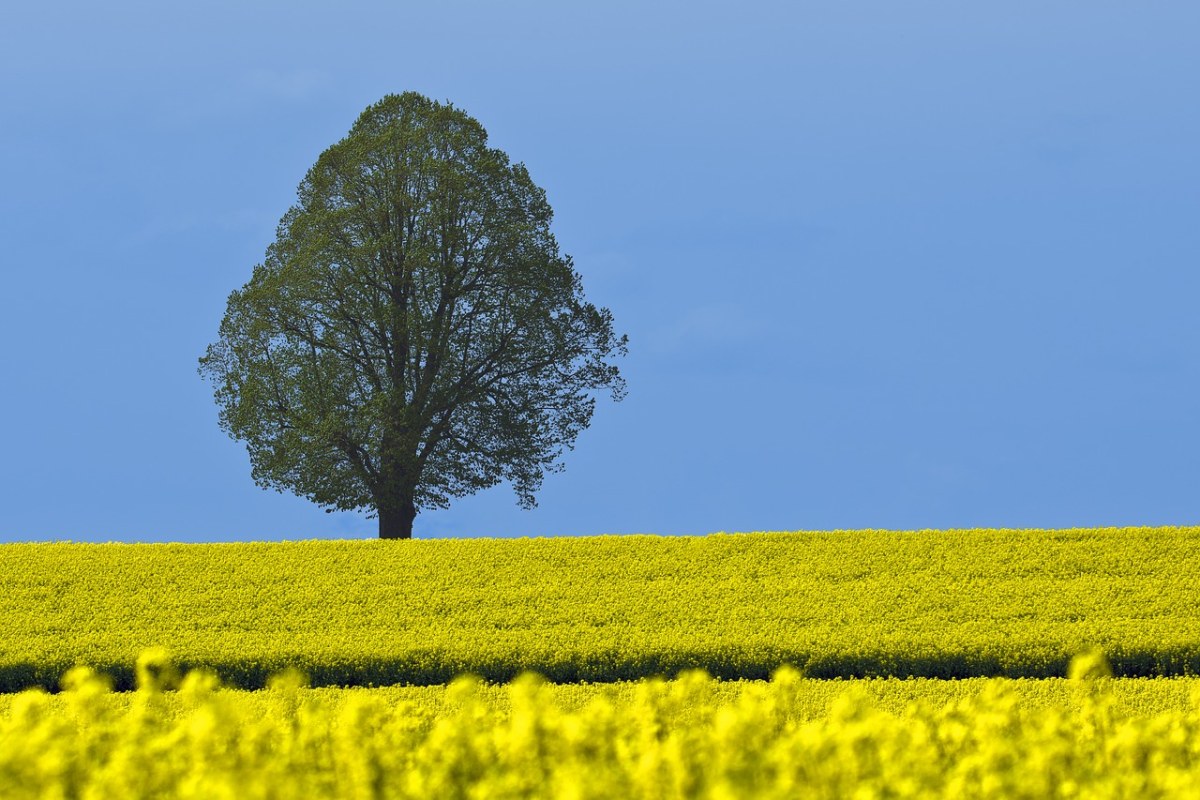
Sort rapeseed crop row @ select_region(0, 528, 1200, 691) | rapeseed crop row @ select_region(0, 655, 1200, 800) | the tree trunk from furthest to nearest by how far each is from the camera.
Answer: the tree trunk, rapeseed crop row @ select_region(0, 528, 1200, 691), rapeseed crop row @ select_region(0, 655, 1200, 800)

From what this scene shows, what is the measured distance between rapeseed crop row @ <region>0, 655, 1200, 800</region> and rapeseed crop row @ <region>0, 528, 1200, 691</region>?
603 cm

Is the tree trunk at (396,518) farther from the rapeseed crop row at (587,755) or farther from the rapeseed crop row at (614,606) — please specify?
the rapeseed crop row at (587,755)

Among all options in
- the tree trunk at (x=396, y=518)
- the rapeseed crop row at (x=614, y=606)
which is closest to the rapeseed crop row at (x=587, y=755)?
the rapeseed crop row at (x=614, y=606)

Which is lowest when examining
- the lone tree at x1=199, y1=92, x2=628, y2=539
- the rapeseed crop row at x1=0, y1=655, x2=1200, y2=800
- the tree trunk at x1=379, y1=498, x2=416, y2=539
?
the rapeseed crop row at x1=0, y1=655, x2=1200, y2=800

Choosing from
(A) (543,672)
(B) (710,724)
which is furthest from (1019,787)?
(A) (543,672)

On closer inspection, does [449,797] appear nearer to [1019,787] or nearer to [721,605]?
[1019,787]

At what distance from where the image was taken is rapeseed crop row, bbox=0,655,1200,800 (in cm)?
441

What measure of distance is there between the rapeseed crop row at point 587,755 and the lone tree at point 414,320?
51.0 ft

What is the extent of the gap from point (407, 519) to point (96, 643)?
857 cm

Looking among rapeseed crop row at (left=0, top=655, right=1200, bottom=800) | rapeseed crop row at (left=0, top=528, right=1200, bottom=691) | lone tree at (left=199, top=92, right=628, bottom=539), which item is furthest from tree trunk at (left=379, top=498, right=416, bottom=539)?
rapeseed crop row at (left=0, top=655, right=1200, bottom=800)

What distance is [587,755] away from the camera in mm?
4793

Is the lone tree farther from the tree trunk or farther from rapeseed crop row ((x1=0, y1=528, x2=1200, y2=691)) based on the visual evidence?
rapeseed crop row ((x1=0, y1=528, x2=1200, y2=691))

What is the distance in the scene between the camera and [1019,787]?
4.60 m

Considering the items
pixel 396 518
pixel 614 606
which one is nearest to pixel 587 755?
pixel 614 606
